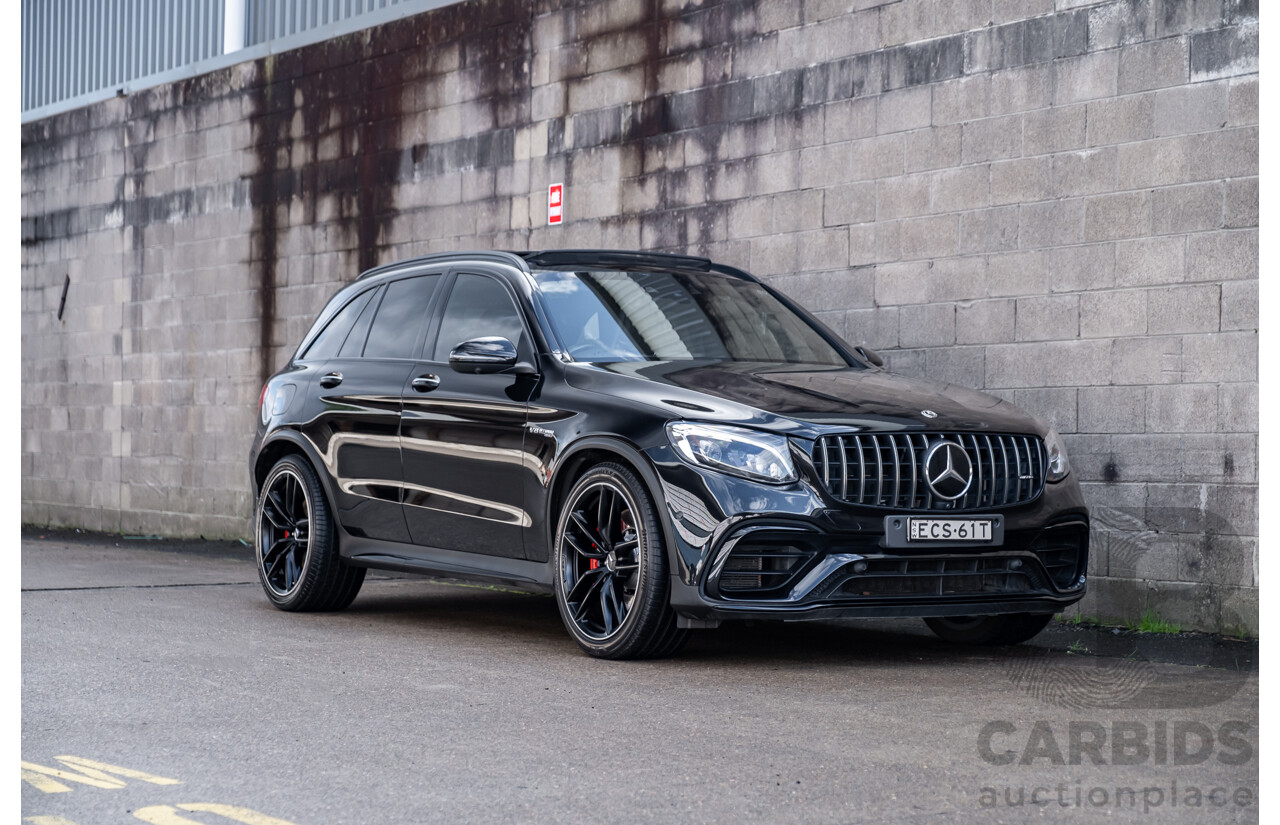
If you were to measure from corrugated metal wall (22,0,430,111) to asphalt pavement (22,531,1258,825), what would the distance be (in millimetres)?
7945

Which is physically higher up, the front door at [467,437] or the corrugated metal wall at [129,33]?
the corrugated metal wall at [129,33]

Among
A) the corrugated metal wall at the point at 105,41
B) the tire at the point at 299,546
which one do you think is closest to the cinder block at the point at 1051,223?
the tire at the point at 299,546

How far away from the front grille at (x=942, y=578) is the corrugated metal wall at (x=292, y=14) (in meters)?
9.08

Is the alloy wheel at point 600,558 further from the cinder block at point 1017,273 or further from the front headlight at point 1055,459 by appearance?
the cinder block at point 1017,273

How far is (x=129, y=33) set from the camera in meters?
17.8

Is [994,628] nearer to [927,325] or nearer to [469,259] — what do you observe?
[927,325]

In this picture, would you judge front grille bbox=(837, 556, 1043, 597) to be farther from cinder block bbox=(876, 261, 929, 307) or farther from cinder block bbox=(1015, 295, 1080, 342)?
cinder block bbox=(876, 261, 929, 307)

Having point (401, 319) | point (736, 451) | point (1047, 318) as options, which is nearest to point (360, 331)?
point (401, 319)

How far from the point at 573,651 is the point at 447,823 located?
10.6 feet

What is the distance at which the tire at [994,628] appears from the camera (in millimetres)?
7547

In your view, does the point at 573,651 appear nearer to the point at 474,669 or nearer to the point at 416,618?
the point at 474,669

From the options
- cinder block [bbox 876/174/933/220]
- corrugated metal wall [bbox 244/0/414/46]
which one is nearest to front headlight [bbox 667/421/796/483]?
cinder block [bbox 876/174/933/220]

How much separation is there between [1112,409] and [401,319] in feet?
12.4

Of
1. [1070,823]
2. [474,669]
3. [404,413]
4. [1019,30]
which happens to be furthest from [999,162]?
[1070,823]
